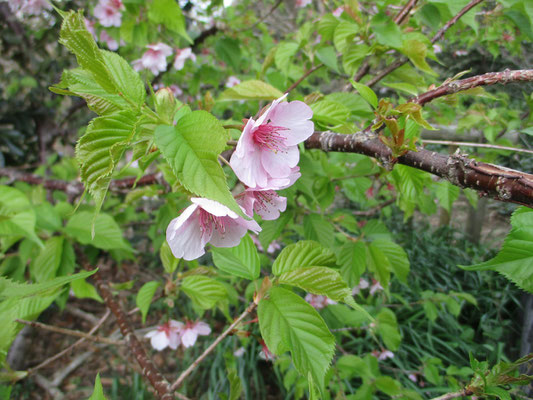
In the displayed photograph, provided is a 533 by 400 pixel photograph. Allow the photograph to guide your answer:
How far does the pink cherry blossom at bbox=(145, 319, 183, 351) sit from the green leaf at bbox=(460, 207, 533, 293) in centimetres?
109

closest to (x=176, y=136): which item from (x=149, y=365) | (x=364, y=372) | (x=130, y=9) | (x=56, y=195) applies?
(x=149, y=365)

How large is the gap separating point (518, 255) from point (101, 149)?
1.96 feet

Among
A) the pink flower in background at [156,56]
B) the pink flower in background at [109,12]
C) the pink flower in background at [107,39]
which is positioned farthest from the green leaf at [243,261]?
the pink flower in background at [107,39]

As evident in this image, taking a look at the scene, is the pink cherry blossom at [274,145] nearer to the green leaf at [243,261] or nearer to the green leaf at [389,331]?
the green leaf at [243,261]

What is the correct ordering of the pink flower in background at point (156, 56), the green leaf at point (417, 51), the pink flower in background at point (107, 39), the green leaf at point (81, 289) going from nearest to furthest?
the green leaf at point (417, 51) < the green leaf at point (81, 289) < the pink flower in background at point (156, 56) < the pink flower in background at point (107, 39)

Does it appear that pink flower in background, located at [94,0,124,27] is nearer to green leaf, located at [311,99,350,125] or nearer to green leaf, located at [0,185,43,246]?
green leaf, located at [0,185,43,246]

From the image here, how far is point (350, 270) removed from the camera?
0.97 metres

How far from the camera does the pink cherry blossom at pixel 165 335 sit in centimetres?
115

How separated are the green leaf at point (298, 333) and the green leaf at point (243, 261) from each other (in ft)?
0.34

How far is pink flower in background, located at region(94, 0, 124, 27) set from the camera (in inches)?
56.2

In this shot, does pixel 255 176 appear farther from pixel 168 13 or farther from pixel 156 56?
pixel 156 56

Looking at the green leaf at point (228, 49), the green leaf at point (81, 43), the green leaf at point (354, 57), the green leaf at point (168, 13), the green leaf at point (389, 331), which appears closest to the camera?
the green leaf at point (81, 43)

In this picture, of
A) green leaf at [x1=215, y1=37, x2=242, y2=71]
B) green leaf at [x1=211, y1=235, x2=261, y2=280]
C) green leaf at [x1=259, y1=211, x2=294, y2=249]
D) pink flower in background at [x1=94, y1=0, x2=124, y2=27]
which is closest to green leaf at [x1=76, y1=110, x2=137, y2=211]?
green leaf at [x1=211, y1=235, x2=261, y2=280]

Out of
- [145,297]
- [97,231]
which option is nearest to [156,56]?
[97,231]
